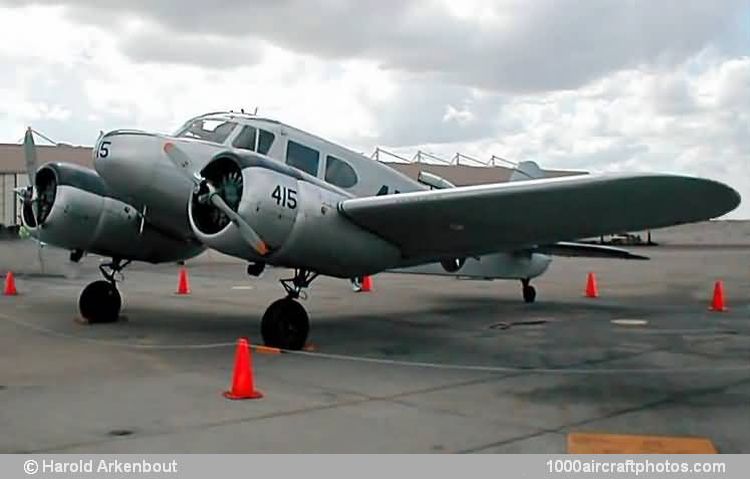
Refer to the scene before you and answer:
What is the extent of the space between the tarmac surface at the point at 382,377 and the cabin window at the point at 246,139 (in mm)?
2723

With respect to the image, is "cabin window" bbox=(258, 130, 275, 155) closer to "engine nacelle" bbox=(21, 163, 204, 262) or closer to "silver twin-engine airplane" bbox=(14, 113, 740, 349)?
"silver twin-engine airplane" bbox=(14, 113, 740, 349)

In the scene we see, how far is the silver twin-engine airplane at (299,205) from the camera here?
8.70 metres

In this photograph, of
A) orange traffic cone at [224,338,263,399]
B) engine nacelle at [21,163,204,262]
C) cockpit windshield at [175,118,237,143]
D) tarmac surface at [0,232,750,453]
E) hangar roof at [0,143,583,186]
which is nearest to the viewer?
tarmac surface at [0,232,750,453]

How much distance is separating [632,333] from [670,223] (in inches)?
174

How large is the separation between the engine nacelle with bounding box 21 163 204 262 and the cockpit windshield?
213 cm

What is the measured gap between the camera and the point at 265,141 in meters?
10.8

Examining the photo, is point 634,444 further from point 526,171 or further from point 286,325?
point 526,171

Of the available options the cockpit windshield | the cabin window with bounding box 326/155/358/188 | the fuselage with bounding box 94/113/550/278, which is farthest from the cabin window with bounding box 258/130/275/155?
the cabin window with bounding box 326/155/358/188

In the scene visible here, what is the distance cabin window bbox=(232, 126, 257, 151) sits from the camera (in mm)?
10688

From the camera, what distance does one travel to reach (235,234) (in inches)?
365

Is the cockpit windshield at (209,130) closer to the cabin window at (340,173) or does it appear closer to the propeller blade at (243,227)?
the cabin window at (340,173)

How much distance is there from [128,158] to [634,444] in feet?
23.1

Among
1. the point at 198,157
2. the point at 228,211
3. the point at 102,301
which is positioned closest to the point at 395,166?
the point at 102,301
